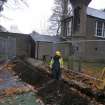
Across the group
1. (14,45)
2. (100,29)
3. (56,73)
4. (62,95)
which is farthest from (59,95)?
(100,29)

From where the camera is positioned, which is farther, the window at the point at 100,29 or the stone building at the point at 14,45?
the window at the point at 100,29

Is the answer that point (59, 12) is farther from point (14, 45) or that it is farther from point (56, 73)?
point (56, 73)

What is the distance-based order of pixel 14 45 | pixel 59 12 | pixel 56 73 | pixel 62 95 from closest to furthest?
pixel 62 95
pixel 56 73
pixel 14 45
pixel 59 12

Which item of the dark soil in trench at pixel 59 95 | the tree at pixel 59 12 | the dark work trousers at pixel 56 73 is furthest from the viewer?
the tree at pixel 59 12

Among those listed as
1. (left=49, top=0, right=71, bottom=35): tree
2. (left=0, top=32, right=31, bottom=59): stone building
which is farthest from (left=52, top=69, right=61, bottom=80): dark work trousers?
(left=49, top=0, right=71, bottom=35): tree

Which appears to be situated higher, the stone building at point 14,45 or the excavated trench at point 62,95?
the stone building at point 14,45

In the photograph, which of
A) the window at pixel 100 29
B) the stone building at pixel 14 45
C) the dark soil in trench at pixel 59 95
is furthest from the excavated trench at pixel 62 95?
the window at pixel 100 29

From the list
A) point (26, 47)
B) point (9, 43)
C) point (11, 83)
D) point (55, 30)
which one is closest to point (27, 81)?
point (11, 83)

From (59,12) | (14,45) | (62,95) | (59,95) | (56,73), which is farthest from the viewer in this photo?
(59,12)

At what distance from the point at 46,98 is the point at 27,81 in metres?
4.05

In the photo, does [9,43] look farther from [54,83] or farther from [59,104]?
[59,104]

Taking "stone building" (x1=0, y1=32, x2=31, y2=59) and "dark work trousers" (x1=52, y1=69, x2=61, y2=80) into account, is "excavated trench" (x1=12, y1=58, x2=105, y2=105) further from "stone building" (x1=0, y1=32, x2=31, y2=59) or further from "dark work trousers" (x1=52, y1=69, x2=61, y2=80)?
"stone building" (x1=0, y1=32, x2=31, y2=59)

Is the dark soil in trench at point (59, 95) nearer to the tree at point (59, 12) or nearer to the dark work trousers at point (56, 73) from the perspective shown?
the dark work trousers at point (56, 73)

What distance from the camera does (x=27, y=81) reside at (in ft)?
42.4
